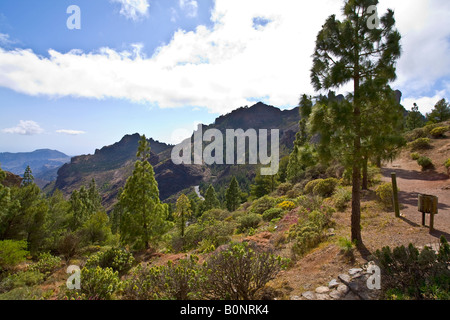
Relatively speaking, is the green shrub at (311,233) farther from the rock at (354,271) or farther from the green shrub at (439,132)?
the green shrub at (439,132)

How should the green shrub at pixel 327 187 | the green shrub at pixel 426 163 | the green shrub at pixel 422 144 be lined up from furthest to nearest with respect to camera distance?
the green shrub at pixel 422 144, the green shrub at pixel 426 163, the green shrub at pixel 327 187

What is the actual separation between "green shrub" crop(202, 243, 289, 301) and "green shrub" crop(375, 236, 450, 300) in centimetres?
232

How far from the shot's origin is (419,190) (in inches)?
478

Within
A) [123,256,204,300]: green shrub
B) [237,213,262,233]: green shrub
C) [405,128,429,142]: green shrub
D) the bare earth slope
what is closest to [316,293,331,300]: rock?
[123,256,204,300]: green shrub

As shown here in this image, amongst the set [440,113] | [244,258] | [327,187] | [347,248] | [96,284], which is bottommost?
[96,284]

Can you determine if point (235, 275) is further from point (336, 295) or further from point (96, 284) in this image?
point (96, 284)

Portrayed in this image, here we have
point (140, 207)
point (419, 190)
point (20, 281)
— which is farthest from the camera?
point (140, 207)

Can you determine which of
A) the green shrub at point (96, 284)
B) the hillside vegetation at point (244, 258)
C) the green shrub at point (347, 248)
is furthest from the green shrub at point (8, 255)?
the green shrub at point (347, 248)

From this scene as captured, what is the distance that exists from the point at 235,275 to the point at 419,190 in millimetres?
13467

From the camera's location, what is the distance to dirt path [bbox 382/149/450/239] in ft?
25.5

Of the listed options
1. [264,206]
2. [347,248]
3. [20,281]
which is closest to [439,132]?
[264,206]

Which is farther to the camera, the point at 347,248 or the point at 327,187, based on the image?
the point at 327,187

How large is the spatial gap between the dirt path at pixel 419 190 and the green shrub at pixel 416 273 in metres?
3.56

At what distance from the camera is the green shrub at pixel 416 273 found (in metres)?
3.69
